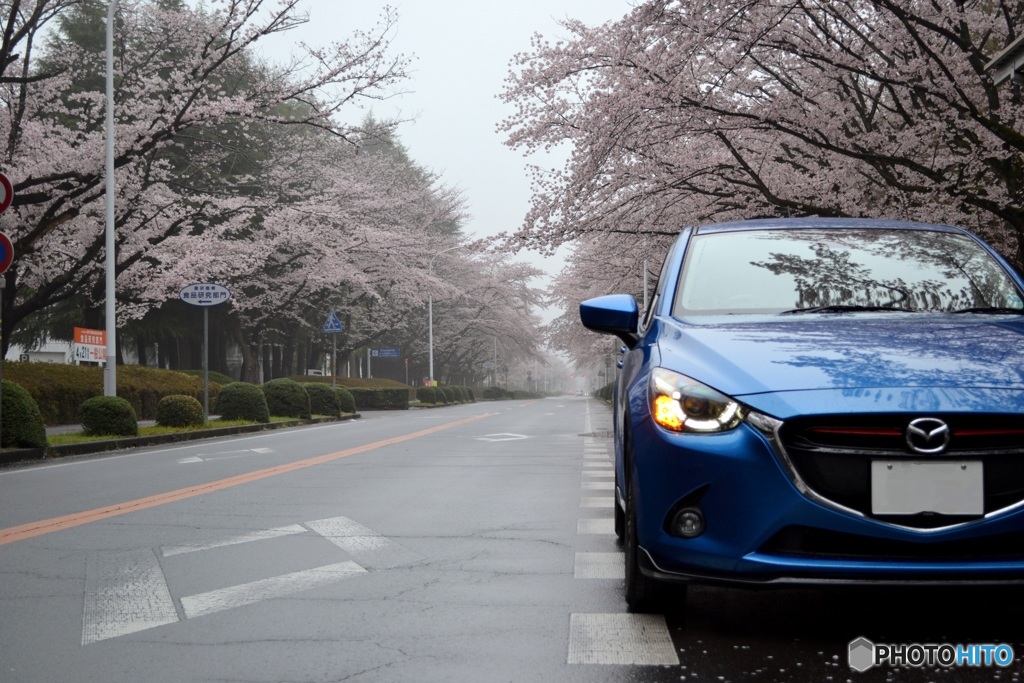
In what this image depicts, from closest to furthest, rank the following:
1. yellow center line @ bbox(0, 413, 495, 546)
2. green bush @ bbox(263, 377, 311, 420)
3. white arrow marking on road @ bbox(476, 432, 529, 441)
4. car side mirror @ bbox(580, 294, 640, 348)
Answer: car side mirror @ bbox(580, 294, 640, 348), yellow center line @ bbox(0, 413, 495, 546), white arrow marking on road @ bbox(476, 432, 529, 441), green bush @ bbox(263, 377, 311, 420)

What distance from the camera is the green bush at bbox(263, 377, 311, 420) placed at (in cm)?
2755

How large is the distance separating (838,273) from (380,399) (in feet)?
137

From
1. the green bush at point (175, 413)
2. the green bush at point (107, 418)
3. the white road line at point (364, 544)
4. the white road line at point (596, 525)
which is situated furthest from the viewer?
the green bush at point (175, 413)

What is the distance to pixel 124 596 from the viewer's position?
16.6 ft

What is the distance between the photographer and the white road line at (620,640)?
387 cm

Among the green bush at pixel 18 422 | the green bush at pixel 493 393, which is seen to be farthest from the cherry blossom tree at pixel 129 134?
the green bush at pixel 493 393

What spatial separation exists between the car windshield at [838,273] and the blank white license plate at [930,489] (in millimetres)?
1272

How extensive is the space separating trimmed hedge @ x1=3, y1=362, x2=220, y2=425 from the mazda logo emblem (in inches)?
741

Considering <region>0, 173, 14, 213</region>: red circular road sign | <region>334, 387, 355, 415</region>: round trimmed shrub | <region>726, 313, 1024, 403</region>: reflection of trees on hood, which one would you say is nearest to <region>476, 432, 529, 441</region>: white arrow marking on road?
<region>0, 173, 14, 213</region>: red circular road sign

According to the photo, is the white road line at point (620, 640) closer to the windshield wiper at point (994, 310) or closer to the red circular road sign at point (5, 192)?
the windshield wiper at point (994, 310)

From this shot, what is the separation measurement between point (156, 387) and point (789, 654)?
25.4 m

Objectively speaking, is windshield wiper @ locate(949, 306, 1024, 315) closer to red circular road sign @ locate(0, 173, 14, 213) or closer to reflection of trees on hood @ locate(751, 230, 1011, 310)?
reflection of trees on hood @ locate(751, 230, 1011, 310)

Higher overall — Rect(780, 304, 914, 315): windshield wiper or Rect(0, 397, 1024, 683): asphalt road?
Rect(780, 304, 914, 315): windshield wiper

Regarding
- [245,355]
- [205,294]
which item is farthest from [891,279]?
[245,355]
